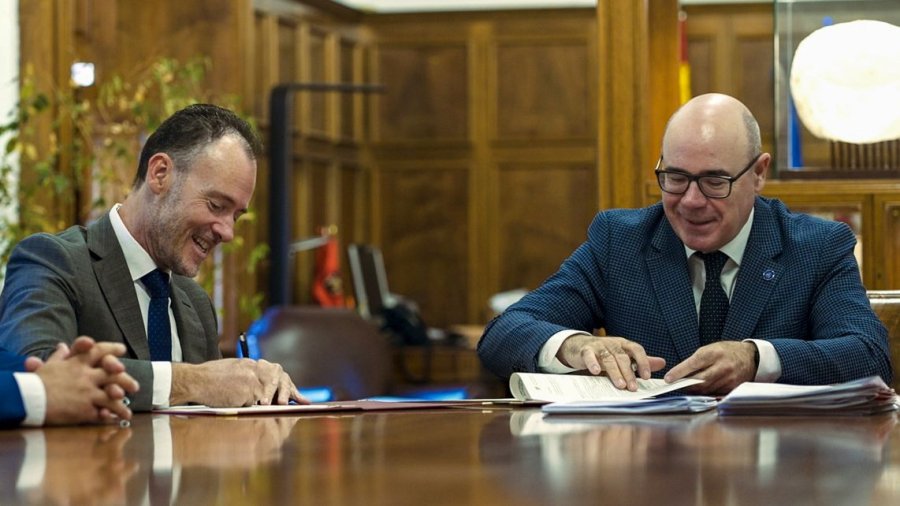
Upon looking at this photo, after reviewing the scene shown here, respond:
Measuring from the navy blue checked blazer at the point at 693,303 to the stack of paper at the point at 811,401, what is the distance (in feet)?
1.50

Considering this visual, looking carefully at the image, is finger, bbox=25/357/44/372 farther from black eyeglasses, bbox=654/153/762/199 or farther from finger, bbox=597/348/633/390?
black eyeglasses, bbox=654/153/762/199

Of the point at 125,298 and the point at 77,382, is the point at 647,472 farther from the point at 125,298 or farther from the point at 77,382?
the point at 125,298

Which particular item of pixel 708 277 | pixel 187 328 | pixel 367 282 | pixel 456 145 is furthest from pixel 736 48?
pixel 187 328

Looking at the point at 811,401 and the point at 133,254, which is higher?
the point at 133,254

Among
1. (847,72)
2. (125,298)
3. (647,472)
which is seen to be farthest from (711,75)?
(647,472)

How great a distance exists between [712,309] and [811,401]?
32.1 inches

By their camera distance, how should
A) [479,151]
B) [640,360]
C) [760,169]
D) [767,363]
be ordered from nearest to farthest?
[640,360]
[767,363]
[760,169]
[479,151]

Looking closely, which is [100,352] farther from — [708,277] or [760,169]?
[760,169]

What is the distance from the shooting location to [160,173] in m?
2.65

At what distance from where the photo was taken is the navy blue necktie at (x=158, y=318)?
2.55m

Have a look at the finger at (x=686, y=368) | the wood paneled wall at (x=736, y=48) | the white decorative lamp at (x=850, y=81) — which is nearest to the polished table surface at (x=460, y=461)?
the finger at (x=686, y=368)

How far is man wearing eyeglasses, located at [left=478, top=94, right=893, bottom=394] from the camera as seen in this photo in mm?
2715

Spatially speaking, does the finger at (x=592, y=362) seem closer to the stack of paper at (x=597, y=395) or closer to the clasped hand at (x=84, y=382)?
the stack of paper at (x=597, y=395)

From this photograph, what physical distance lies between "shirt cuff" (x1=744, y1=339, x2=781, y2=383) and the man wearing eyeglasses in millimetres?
127
